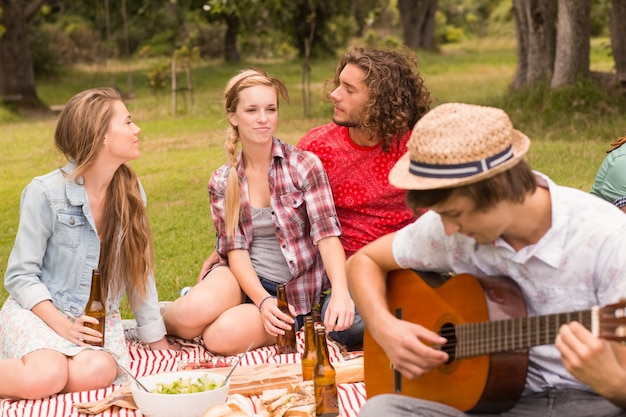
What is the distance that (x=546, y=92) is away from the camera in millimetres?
13852

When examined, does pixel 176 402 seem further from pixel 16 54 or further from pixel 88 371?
pixel 16 54

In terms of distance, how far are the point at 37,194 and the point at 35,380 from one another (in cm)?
91

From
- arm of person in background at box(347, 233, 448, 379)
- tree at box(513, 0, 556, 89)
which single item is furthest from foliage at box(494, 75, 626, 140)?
arm of person in background at box(347, 233, 448, 379)

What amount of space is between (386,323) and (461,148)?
2.41ft

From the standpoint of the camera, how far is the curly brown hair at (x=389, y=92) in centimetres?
530

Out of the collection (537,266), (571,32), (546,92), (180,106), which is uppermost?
(537,266)

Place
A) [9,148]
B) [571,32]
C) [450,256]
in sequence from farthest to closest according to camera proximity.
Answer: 1. [9,148]
2. [571,32]
3. [450,256]

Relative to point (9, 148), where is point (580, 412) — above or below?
above

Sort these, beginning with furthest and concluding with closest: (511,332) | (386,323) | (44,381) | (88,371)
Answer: (88,371) → (44,381) → (386,323) → (511,332)

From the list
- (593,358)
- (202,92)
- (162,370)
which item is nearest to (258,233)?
(162,370)

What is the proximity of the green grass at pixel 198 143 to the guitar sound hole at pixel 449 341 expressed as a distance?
3.21 meters

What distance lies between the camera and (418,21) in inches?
1287

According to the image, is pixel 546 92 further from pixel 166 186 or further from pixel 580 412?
pixel 580 412

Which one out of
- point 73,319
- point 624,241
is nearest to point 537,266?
point 624,241
